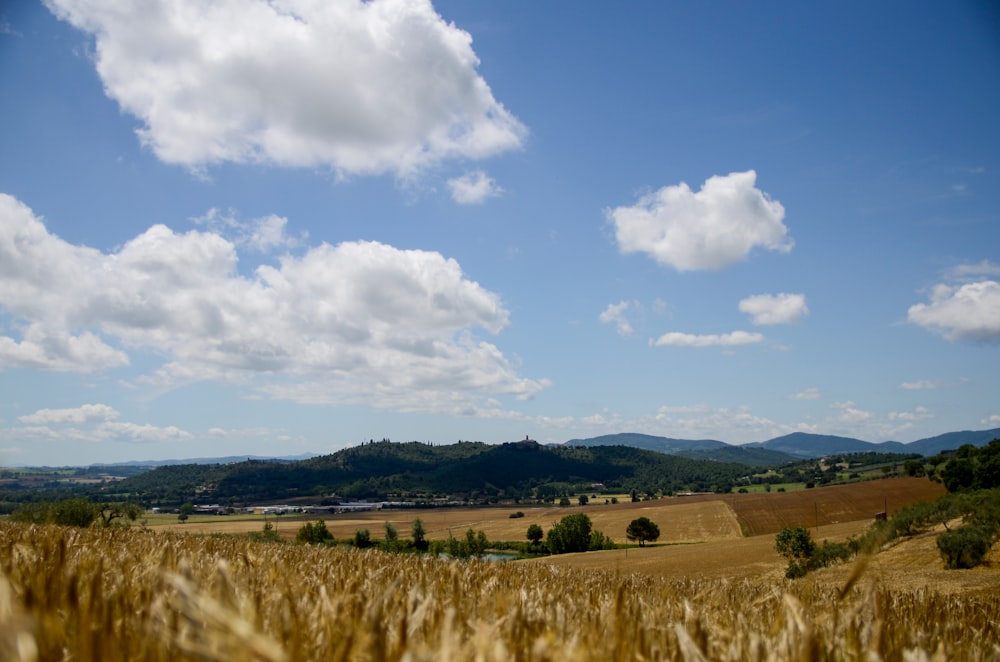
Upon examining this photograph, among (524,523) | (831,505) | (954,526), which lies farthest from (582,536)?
(954,526)

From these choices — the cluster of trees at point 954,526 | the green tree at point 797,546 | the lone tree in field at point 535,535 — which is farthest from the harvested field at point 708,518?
the green tree at point 797,546

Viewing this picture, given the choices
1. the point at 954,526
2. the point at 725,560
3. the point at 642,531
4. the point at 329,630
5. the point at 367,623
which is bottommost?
the point at 642,531

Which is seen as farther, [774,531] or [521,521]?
[521,521]

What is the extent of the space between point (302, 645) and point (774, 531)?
100894mm

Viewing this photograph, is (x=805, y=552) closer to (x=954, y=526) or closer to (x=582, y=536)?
(x=954, y=526)

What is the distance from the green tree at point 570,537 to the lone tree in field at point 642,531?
25.6 feet

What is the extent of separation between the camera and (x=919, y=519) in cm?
5594

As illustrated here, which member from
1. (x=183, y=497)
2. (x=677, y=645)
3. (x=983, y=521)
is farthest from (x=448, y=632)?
(x=183, y=497)

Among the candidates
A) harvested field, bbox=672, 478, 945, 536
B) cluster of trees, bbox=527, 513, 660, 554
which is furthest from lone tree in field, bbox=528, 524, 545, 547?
harvested field, bbox=672, 478, 945, 536

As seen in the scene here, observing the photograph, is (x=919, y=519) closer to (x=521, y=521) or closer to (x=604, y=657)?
(x=604, y=657)

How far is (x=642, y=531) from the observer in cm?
10419

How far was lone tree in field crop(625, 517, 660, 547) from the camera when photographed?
104m

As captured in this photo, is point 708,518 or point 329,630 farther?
point 708,518

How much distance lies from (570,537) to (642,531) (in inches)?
500
